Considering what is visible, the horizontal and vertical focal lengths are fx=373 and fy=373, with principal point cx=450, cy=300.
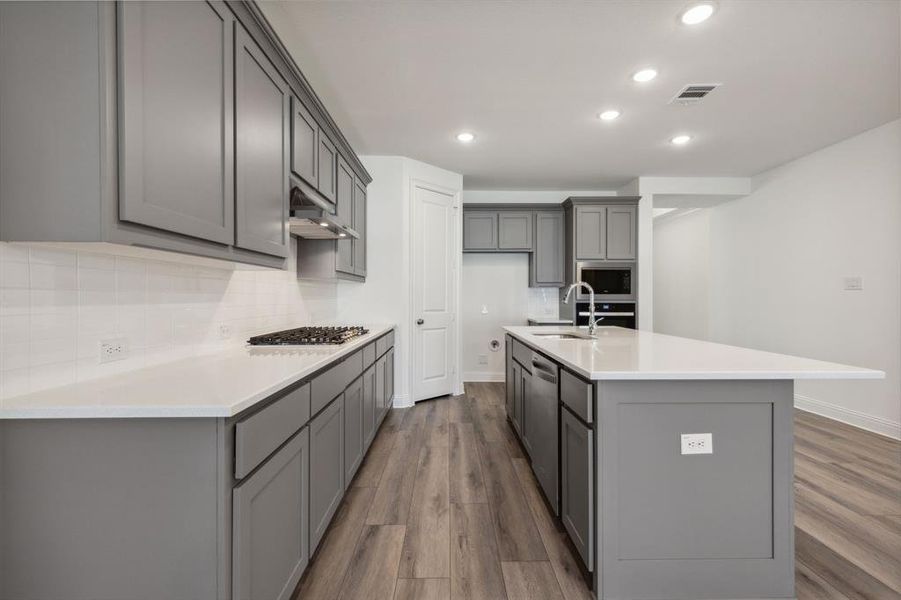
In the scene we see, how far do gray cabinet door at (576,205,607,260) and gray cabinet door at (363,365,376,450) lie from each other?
3.20 metres

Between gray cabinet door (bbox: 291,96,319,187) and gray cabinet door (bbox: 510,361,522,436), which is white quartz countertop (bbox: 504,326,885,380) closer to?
gray cabinet door (bbox: 510,361,522,436)

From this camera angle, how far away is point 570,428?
1.70 meters

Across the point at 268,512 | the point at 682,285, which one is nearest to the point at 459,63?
the point at 268,512

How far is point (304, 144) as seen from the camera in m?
2.20

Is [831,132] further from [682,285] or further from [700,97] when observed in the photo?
[682,285]

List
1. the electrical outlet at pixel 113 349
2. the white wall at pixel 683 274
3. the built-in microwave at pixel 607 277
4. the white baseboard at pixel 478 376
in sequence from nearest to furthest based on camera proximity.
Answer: the electrical outlet at pixel 113 349 → the built-in microwave at pixel 607 277 → the white baseboard at pixel 478 376 → the white wall at pixel 683 274

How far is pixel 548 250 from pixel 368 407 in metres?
3.39

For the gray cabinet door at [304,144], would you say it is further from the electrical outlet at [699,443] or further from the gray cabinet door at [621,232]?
the gray cabinet door at [621,232]

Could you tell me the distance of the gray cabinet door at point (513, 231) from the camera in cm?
502

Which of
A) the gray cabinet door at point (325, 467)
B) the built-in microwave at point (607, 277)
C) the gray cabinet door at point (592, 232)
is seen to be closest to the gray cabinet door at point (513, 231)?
the gray cabinet door at point (592, 232)

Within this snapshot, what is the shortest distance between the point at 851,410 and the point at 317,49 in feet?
17.7

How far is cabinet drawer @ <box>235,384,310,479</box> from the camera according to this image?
40.5 inches

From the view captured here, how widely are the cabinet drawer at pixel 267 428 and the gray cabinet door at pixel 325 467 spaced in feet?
0.62

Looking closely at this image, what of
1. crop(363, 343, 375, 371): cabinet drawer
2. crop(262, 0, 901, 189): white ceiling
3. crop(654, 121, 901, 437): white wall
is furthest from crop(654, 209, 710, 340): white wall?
crop(363, 343, 375, 371): cabinet drawer
